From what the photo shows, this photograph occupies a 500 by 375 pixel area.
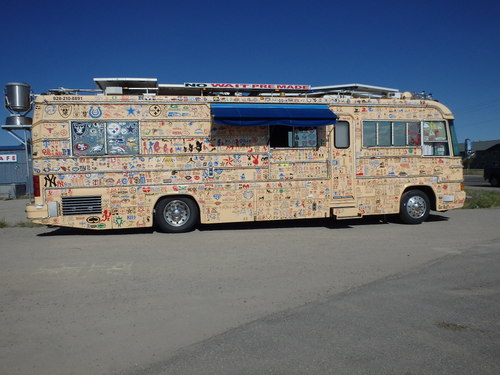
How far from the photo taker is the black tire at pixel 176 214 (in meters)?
9.19

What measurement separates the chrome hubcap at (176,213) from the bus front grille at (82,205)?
1.46 m

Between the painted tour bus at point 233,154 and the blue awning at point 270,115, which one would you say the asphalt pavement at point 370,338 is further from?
the blue awning at point 270,115

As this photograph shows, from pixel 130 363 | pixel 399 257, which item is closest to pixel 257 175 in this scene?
pixel 399 257

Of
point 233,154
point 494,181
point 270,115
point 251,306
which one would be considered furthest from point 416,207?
point 494,181

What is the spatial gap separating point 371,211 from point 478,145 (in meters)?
76.3

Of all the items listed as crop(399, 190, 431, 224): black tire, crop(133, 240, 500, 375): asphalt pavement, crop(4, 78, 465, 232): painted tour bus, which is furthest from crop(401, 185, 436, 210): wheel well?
crop(133, 240, 500, 375): asphalt pavement

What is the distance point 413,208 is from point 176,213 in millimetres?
5929

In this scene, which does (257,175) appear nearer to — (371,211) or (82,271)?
(371,211)

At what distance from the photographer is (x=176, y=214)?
30.5 feet

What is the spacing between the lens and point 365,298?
4660mm

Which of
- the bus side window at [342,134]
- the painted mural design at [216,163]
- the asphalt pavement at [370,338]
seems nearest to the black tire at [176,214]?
the painted mural design at [216,163]

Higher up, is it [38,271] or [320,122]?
[320,122]

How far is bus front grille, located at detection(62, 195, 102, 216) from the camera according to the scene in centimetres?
872

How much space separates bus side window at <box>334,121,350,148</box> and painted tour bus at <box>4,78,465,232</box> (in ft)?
0.08
